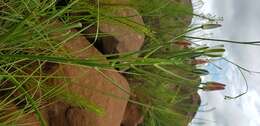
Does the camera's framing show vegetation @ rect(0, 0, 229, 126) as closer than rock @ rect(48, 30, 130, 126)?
Yes

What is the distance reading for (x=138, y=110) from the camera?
85.2 inches

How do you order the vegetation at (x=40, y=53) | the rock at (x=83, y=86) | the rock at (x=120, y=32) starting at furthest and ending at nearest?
the rock at (x=120, y=32), the rock at (x=83, y=86), the vegetation at (x=40, y=53)

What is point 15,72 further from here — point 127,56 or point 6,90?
point 127,56

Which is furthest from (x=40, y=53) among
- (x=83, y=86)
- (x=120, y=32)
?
(x=120, y=32)

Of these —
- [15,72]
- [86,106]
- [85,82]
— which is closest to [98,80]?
[85,82]

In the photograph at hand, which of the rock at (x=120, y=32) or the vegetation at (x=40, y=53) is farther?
the rock at (x=120, y=32)

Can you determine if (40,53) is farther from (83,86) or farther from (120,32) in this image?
(120,32)

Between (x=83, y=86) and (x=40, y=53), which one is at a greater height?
(x=40, y=53)

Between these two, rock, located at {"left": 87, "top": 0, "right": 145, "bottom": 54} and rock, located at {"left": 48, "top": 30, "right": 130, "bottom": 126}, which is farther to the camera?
rock, located at {"left": 87, "top": 0, "right": 145, "bottom": 54}

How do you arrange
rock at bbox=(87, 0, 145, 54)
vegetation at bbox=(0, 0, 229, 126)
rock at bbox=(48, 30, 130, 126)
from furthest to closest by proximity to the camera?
rock at bbox=(87, 0, 145, 54)
rock at bbox=(48, 30, 130, 126)
vegetation at bbox=(0, 0, 229, 126)

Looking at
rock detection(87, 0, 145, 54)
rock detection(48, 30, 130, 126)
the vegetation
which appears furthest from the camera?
rock detection(87, 0, 145, 54)

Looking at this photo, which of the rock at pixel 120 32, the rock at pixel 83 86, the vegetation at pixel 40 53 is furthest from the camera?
the rock at pixel 120 32

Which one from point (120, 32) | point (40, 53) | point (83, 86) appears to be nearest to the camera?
point (40, 53)

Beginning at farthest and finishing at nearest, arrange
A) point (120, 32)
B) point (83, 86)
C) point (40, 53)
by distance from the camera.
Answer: point (120, 32) → point (83, 86) → point (40, 53)
